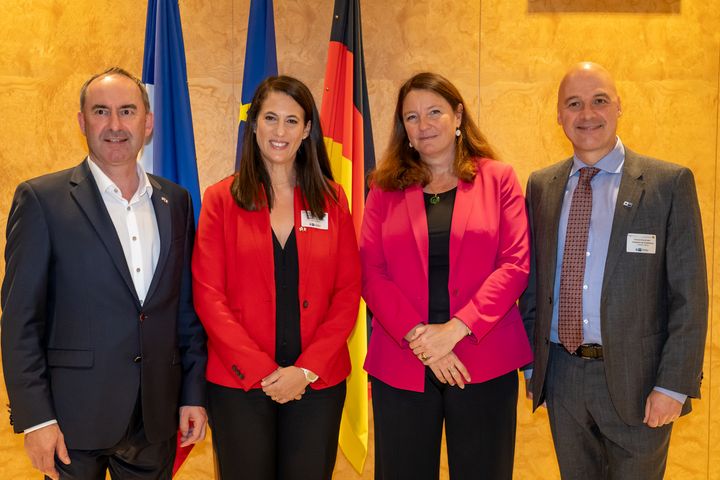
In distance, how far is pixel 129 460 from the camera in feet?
7.09

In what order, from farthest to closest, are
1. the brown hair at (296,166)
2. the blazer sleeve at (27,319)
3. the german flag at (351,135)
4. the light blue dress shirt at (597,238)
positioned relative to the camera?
the german flag at (351,135)
the brown hair at (296,166)
the light blue dress shirt at (597,238)
the blazer sleeve at (27,319)

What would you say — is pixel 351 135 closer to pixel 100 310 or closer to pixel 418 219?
pixel 418 219

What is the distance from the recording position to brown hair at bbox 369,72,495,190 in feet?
8.13

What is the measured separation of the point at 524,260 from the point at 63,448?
5.54 feet

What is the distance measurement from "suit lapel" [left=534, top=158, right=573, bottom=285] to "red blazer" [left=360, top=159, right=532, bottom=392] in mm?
78

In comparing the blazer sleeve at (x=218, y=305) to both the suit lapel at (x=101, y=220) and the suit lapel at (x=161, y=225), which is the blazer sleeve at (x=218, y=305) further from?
the suit lapel at (x=101, y=220)

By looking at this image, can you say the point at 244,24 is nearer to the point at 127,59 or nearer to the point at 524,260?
the point at 127,59

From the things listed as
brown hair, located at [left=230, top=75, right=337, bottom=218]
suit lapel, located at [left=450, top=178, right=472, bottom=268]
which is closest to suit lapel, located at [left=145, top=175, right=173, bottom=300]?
brown hair, located at [left=230, top=75, right=337, bottom=218]

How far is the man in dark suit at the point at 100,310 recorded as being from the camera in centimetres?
196

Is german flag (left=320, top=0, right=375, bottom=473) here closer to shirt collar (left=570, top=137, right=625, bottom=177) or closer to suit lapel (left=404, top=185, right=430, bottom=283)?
suit lapel (left=404, top=185, right=430, bottom=283)

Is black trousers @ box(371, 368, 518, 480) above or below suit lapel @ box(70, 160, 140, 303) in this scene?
below

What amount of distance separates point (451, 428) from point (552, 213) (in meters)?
0.89

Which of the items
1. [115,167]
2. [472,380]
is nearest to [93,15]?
[115,167]

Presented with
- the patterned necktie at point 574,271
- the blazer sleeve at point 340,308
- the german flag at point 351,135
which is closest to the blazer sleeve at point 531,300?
the patterned necktie at point 574,271
